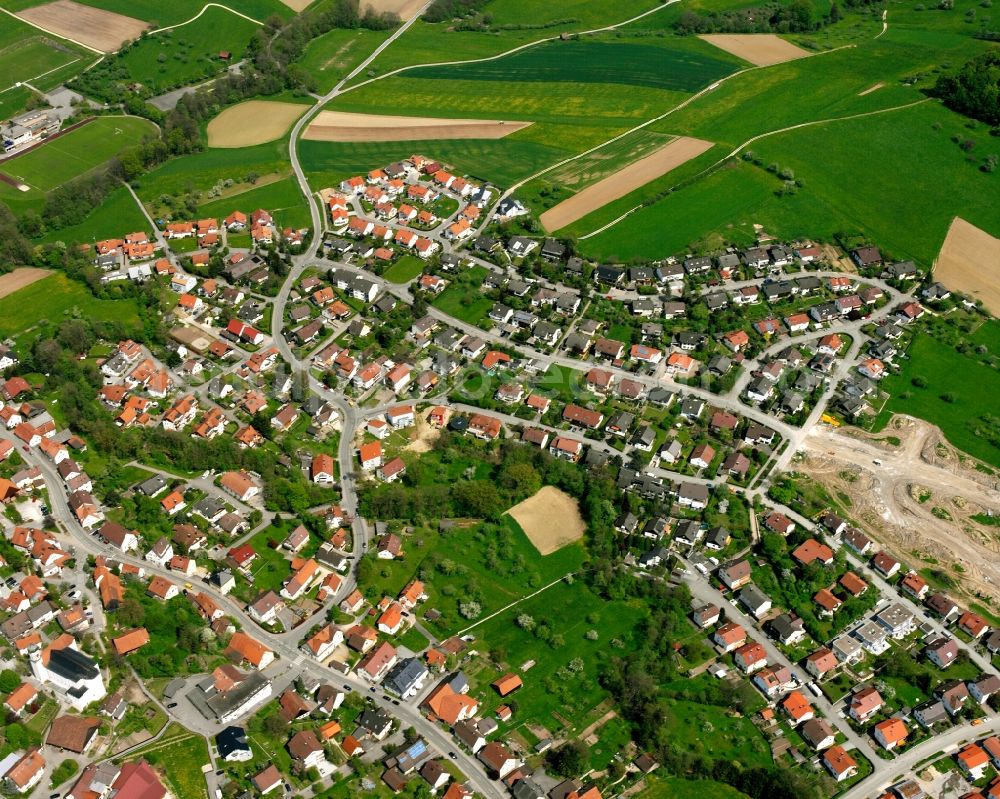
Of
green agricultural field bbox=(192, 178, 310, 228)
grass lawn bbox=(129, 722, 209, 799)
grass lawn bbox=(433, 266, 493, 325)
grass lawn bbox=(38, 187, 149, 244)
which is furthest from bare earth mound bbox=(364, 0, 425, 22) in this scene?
grass lawn bbox=(129, 722, 209, 799)

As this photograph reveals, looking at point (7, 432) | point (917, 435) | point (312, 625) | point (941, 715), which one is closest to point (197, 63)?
point (7, 432)

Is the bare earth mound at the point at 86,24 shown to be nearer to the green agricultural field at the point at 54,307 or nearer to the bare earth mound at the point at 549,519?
the green agricultural field at the point at 54,307

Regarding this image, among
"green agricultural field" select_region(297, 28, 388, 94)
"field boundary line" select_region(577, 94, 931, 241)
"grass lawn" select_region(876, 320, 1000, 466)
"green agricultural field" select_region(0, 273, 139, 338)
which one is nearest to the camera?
"grass lawn" select_region(876, 320, 1000, 466)

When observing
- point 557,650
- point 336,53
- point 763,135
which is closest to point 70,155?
point 336,53

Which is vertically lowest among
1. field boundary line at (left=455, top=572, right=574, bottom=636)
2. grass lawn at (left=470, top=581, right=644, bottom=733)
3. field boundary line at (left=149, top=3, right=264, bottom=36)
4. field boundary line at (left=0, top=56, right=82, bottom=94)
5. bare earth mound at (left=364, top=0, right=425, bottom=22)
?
grass lawn at (left=470, top=581, right=644, bottom=733)

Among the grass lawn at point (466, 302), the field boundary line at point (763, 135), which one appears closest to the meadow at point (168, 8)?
the field boundary line at point (763, 135)

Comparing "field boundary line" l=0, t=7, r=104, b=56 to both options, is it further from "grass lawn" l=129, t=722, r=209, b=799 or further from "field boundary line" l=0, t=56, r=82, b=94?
"grass lawn" l=129, t=722, r=209, b=799

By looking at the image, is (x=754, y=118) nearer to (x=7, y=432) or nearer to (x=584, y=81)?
(x=584, y=81)
